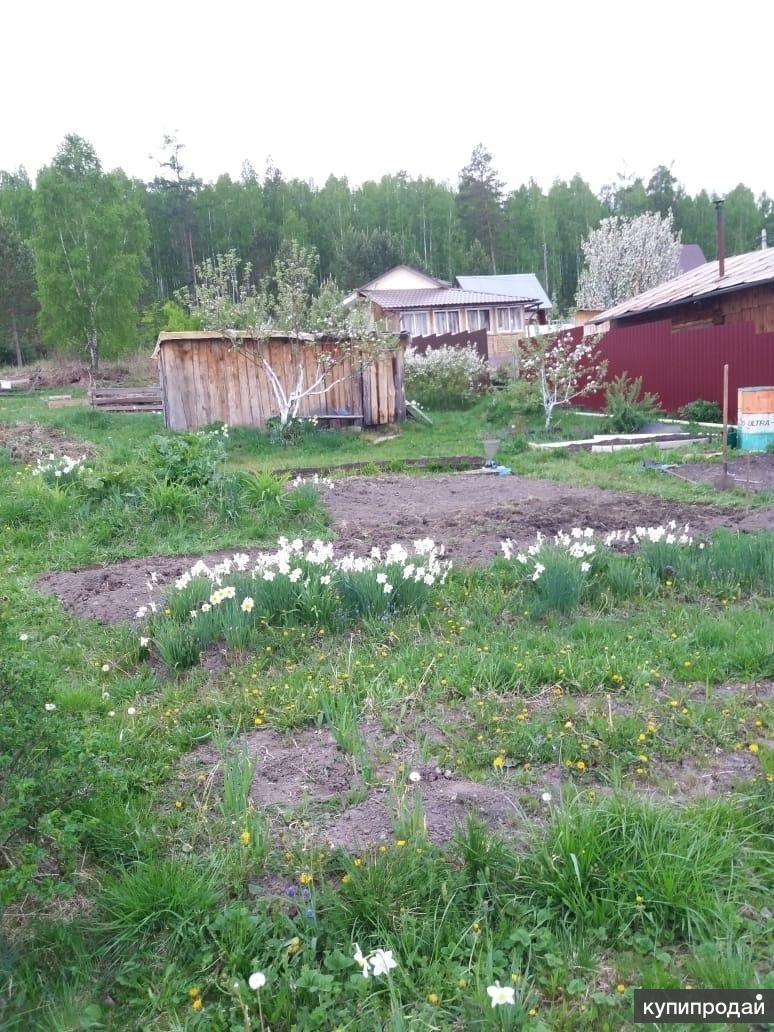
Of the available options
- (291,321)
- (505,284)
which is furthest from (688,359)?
(505,284)

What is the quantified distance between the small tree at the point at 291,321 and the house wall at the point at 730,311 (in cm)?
768

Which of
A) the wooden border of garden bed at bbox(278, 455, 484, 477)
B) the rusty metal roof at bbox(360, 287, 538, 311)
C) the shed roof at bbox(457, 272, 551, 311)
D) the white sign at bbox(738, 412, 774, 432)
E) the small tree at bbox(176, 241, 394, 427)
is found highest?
the shed roof at bbox(457, 272, 551, 311)

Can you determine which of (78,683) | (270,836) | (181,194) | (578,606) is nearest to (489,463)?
(578,606)

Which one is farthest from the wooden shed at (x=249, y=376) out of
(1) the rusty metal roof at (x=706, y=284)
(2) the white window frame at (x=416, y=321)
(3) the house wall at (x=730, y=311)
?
(2) the white window frame at (x=416, y=321)

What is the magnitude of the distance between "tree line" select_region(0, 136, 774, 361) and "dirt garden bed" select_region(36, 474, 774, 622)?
12.3 meters

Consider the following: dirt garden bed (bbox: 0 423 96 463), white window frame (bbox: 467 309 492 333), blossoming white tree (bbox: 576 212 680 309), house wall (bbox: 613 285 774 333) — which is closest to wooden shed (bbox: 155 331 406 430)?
dirt garden bed (bbox: 0 423 96 463)

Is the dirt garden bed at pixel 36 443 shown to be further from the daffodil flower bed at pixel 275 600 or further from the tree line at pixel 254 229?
the tree line at pixel 254 229

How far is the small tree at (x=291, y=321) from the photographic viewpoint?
522 inches

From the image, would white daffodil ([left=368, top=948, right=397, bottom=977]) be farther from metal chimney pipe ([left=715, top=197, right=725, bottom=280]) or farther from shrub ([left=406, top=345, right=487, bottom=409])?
metal chimney pipe ([left=715, top=197, right=725, bottom=280])

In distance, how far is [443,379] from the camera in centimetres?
1920

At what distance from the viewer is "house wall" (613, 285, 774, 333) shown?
16.4 metres

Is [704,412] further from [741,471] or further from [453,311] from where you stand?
[453,311]

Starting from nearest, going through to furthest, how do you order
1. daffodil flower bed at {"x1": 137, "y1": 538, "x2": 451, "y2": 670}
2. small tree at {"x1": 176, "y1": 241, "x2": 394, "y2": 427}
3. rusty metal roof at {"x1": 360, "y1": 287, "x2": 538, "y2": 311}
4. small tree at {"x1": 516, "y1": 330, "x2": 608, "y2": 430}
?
daffodil flower bed at {"x1": 137, "y1": 538, "x2": 451, "y2": 670} → small tree at {"x1": 176, "y1": 241, "x2": 394, "y2": 427} → small tree at {"x1": 516, "y1": 330, "x2": 608, "y2": 430} → rusty metal roof at {"x1": 360, "y1": 287, "x2": 538, "y2": 311}

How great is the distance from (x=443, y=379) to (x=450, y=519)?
12549 millimetres
